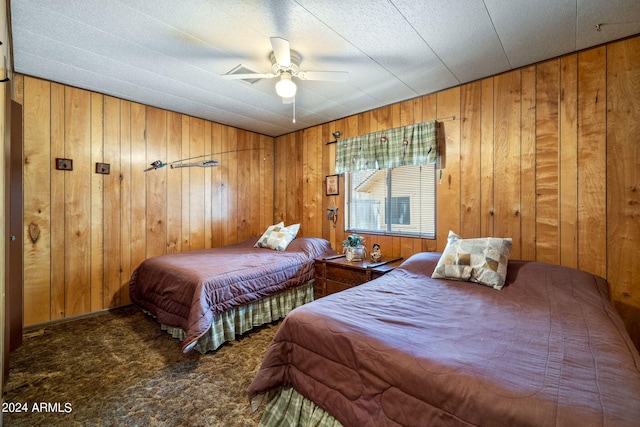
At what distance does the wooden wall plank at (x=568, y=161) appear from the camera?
212cm

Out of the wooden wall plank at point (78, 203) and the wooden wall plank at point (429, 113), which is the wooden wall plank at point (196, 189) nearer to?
the wooden wall plank at point (78, 203)

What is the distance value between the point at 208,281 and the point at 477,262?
6.89ft

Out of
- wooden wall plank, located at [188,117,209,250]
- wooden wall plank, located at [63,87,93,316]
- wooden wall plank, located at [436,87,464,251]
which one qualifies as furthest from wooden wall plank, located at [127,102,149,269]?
wooden wall plank, located at [436,87,464,251]

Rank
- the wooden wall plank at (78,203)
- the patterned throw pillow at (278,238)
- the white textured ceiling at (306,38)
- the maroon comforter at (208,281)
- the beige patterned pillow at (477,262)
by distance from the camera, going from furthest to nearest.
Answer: the patterned throw pillow at (278,238)
the wooden wall plank at (78,203)
the maroon comforter at (208,281)
the beige patterned pillow at (477,262)
the white textured ceiling at (306,38)

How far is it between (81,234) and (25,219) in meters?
0.43

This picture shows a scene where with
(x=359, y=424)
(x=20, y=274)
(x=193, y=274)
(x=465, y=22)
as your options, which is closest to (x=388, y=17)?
(x=465, y=22)

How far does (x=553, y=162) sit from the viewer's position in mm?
2201

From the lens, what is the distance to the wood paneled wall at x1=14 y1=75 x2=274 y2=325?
262cm

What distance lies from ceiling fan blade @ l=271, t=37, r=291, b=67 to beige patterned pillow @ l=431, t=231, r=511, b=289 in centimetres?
190

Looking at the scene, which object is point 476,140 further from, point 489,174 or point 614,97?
point 614,97

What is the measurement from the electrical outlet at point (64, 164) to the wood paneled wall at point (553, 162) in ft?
11.8

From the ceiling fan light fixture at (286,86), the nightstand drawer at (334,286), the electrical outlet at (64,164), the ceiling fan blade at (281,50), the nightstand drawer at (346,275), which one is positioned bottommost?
the nightstand drawer at (334,286)

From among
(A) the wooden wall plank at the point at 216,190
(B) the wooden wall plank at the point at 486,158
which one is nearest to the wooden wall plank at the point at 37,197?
(A) the wooden wall plank at the point at 216,190

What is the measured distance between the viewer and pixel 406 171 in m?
3.13
